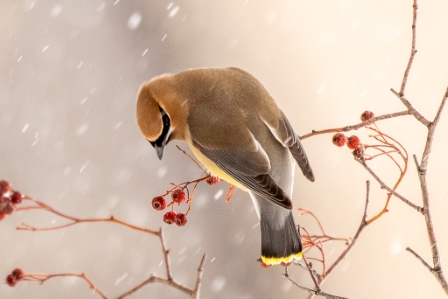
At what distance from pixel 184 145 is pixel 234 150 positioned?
1411 mm

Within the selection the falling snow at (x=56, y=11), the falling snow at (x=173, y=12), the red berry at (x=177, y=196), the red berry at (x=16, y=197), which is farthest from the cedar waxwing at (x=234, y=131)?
the falling snow at (x=56, y=11)

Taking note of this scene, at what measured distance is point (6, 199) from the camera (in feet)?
3.16

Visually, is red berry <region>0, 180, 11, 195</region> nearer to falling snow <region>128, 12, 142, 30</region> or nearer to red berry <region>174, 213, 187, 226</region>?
red berry <region>174, 213, 187, 226</region>

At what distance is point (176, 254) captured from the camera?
3.10m

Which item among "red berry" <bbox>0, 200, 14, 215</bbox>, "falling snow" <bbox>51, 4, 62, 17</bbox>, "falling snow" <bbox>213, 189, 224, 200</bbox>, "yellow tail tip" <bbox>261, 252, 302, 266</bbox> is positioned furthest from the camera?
"falling snow" <bbox>213, 189, 224, 200</bbox>

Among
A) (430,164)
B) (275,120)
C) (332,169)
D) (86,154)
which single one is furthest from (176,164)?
(275,120)

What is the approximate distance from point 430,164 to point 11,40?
2301 millimetres

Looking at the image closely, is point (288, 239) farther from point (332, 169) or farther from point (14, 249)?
point (14, 249)

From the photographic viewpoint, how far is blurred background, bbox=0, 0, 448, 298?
2.71 meters

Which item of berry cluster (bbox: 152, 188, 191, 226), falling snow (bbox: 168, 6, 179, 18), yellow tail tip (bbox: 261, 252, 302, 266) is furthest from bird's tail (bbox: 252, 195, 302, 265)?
falling snow (bbox: 168, 6, 179, 18)

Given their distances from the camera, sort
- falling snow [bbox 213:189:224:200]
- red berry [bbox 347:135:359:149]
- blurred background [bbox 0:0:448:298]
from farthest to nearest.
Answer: falling snow [bbox 213:189:224:200], blurred background [bbox 0:0:448:298], red berry [bbox 347:135:359:149]

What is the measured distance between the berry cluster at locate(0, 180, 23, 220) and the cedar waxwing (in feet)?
1.28

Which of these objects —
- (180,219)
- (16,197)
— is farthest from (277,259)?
(16,197)

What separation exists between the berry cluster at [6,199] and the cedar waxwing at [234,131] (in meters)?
0.39
